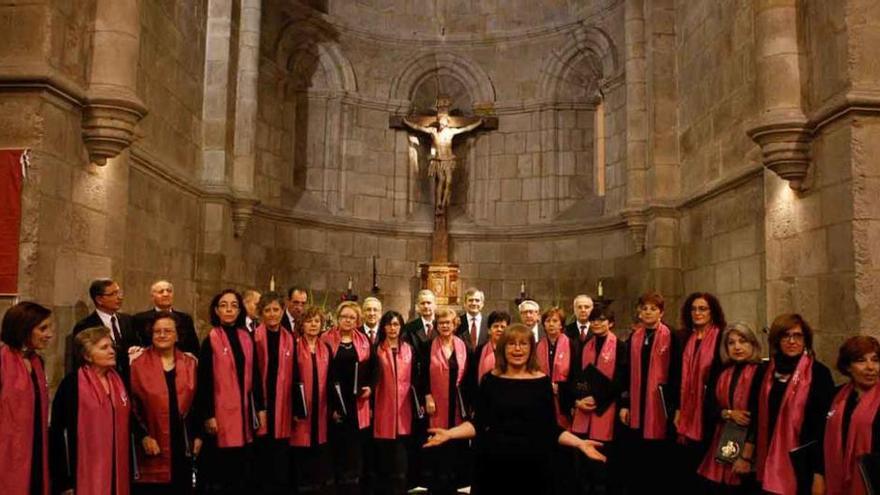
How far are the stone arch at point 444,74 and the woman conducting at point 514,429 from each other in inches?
386

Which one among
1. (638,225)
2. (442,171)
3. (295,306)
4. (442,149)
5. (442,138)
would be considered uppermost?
(442,138)

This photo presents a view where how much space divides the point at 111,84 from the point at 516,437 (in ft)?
14.5

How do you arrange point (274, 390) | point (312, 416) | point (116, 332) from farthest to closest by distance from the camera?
point (312, 416) < point (274, 390) < point (116, 332)

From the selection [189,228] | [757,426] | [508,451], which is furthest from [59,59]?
Result: [757,426]

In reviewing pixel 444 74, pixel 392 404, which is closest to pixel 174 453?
pixel 392 404

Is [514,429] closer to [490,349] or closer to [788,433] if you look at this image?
[788,433]

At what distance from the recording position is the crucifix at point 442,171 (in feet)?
37.6

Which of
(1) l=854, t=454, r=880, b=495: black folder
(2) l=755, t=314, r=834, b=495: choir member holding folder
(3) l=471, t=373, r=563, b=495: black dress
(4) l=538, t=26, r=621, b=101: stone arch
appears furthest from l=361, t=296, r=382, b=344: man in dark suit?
(4) l=538, t=26, r=621, b=101: stone arch

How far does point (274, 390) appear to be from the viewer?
206 inches

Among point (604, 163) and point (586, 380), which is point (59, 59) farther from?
point (604, 163)

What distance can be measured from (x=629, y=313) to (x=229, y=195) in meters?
5.63

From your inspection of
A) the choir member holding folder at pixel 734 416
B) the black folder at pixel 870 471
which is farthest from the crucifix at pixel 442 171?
the black folder at pixel 870 471

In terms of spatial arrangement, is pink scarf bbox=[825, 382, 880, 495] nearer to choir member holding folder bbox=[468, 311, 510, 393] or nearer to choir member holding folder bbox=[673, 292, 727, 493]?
choir member holding folder bbox=[673, 292, 727, 493]

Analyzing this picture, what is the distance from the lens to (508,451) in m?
3.30
